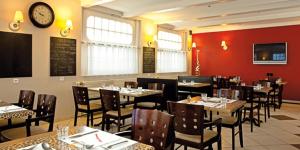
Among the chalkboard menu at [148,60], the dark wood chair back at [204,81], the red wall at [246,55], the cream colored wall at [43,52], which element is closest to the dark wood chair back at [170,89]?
the dark wood chair back at [204,81]

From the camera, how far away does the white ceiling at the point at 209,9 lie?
19.0 feet

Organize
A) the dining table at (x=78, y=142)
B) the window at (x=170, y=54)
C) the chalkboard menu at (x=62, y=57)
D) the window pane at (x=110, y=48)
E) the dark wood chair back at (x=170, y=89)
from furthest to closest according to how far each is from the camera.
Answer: the window at (x=170, y=54), the window pane at (x=110, y=48), the dark wood chair back at (x=170, y=89), the chalkboard menu at (x=62, y=57), the dining table at (x=78, y=142)

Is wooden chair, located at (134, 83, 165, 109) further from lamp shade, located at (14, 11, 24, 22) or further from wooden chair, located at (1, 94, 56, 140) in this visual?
lamp shade, located at (14, 11, 24, 22)

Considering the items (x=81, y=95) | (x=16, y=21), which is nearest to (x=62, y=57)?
(x=16, y=21)

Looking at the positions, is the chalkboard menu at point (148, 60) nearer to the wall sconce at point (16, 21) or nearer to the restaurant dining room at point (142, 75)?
the restaurant dining room at point (142, 75)

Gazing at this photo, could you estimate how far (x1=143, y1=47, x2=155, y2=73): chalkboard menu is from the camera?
7749 millimetres

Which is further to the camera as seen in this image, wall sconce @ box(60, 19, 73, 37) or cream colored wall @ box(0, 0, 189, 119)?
wall sconce @ box(60, 19, 73, 37)

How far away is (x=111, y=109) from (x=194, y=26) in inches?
233

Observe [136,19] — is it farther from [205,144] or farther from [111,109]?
[205,144]

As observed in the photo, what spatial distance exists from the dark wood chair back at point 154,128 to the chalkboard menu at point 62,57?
372 centimetres

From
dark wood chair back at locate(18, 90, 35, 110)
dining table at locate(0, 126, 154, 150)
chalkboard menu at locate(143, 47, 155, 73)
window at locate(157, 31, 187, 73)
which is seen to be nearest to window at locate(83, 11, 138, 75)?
chalkboard menu at locate(143, 47, 155, 73)

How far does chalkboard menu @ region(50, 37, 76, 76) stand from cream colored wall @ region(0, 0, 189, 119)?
0.30ft

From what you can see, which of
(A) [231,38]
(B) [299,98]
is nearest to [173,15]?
(A) [231,38]

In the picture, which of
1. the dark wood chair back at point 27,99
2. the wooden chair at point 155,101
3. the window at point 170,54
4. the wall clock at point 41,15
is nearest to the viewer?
the dark wood chair back at point 27,99
